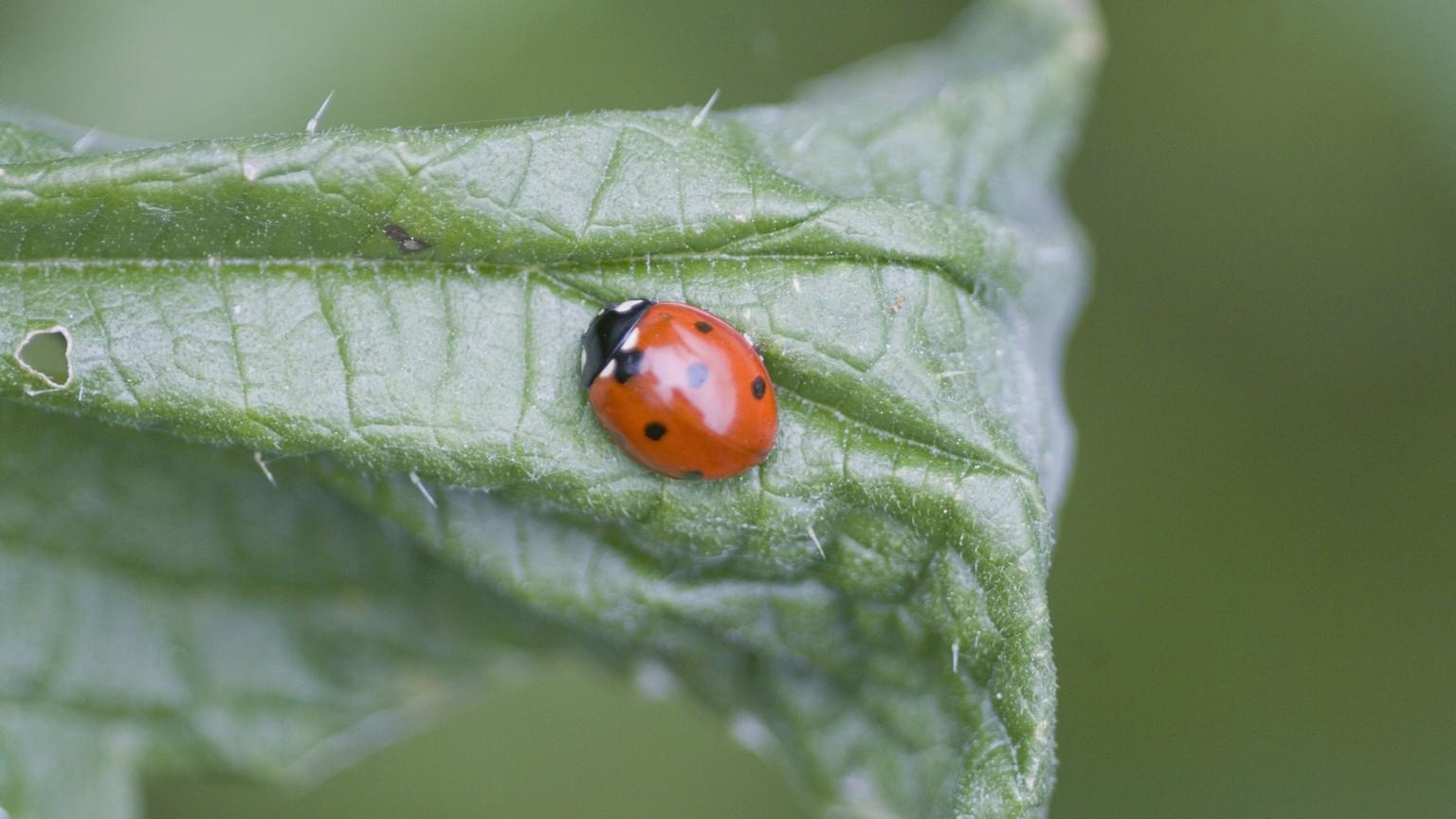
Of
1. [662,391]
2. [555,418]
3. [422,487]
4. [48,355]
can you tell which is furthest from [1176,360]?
[48,355]

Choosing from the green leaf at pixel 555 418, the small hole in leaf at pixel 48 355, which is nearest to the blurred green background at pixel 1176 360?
the green leaf at pixel 555 418

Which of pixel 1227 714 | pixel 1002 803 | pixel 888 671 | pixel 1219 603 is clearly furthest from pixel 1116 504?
pixel 1002 803

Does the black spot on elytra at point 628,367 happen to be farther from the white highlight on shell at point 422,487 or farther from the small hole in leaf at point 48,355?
the small hole in leaf at point 48,355

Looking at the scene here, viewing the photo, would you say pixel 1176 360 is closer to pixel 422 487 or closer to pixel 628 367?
pixel 628 367

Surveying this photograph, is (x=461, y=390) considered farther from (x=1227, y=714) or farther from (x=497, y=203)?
(x=1227, y=714)

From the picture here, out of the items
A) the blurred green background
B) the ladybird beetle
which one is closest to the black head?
the ladybird beetle

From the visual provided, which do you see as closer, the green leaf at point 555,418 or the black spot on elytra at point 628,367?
the green leaf at point 555,418

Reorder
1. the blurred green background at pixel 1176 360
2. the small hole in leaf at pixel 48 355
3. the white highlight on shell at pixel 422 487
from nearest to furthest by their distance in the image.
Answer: the small hole in leaf at pixel 48 355
the white highlight on shell at pixel 422 487
the blurred green background at pixel 1176 360

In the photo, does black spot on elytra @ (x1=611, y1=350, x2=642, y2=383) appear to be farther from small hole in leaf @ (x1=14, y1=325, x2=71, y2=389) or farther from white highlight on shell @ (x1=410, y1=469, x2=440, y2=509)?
small hole in leaf @ (x1=14, y1=325, x2=71, y2=389)
